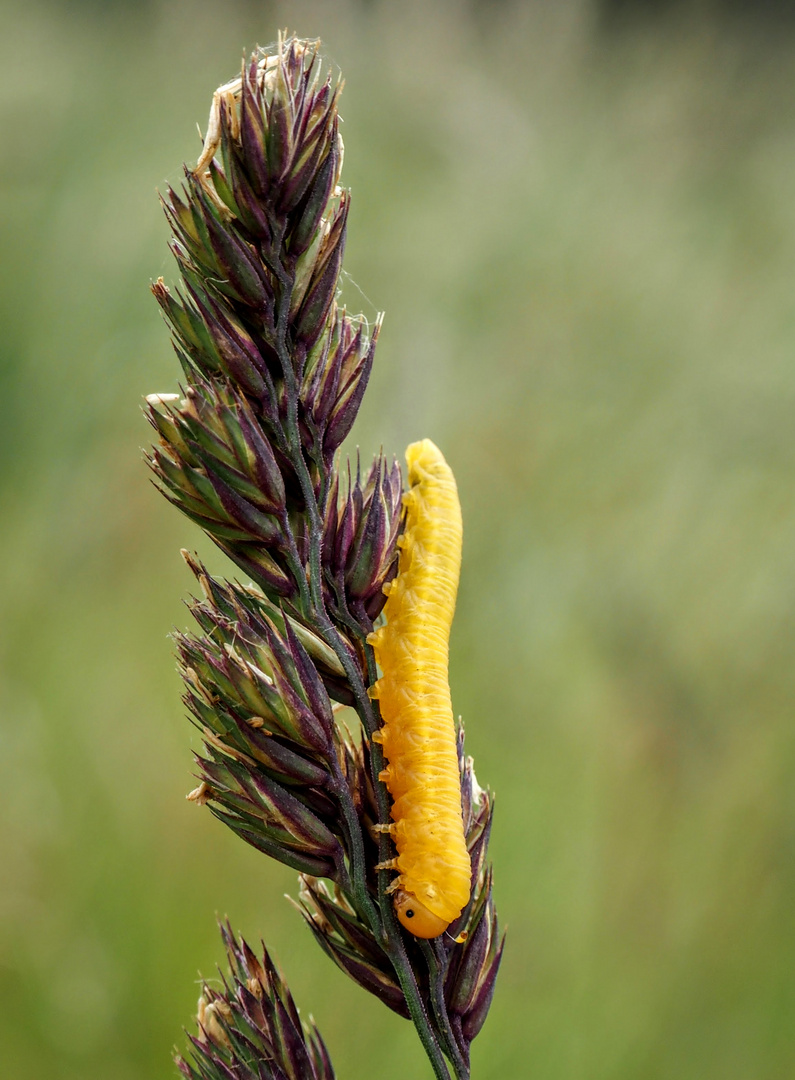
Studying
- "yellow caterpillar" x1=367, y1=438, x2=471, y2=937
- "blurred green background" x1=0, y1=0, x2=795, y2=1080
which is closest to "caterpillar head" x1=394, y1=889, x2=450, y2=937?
"yellow caterpillar" x1=367, y1=438, x2=471, y2=937

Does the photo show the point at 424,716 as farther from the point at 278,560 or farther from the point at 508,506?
the point at 508,506

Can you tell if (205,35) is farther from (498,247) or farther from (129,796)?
(129,796)

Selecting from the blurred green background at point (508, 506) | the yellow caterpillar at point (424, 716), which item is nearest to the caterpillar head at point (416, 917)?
the yellow caterpillar at point (424, 716)

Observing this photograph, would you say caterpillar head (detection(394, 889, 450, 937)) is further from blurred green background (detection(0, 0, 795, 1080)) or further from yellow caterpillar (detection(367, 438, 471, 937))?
blurred green background (detection(0, 0, 795, 1080))

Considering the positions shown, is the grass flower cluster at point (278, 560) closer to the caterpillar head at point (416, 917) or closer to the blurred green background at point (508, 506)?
the caterpillar head at point (416, 917)

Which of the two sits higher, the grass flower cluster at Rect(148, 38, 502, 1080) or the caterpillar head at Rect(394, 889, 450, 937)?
the grass flower cluster at Rect(148, 38, 502, 1080)

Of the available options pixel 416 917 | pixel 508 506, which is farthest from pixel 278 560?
pixel 508 506

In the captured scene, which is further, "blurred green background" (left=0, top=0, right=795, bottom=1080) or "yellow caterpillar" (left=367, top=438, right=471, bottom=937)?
"blurred green background" (left=0, top=0, right=795, bottom=1080)

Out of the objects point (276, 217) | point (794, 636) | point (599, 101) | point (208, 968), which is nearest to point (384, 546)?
point (276, 217)
